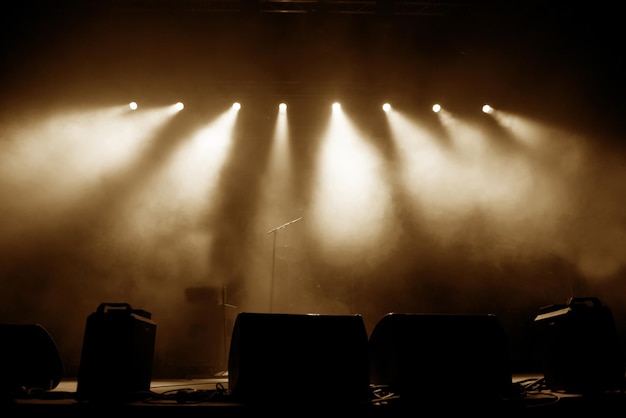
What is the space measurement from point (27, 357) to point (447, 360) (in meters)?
2.23

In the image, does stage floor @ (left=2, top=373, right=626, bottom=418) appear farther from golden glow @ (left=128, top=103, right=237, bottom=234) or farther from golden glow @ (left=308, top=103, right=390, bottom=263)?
golden glow @ (left=308, top=103, right=390, bottom=263)

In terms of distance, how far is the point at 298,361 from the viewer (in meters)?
1.89

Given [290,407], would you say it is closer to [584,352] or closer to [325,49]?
[584,352]

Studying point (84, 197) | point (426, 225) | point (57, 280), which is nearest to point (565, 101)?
point (426, 225)

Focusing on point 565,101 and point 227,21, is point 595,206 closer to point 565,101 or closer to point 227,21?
point 565,101

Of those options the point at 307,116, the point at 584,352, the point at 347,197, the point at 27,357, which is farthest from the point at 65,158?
→ the point at 584,352

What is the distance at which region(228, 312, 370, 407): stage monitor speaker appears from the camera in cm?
186

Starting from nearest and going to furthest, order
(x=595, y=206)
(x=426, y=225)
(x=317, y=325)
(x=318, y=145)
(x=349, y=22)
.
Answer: (x=317, y=325) < (x=349, y=22) < (x=595, y=206) < (x=426, y=225) < (x=318, y=145)

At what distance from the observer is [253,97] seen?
6500mm

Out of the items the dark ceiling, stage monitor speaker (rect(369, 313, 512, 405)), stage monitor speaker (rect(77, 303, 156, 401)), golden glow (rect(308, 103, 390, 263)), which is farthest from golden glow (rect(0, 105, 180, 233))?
stage monitor speaker (rect(369, 313, 512, 405))

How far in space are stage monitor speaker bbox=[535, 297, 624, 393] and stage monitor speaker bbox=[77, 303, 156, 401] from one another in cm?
225

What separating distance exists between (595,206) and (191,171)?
6088 mm

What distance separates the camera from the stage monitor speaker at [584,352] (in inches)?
82.3

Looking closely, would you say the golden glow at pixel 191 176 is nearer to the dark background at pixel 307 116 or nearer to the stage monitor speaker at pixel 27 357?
the dark background at pixel 307 116
